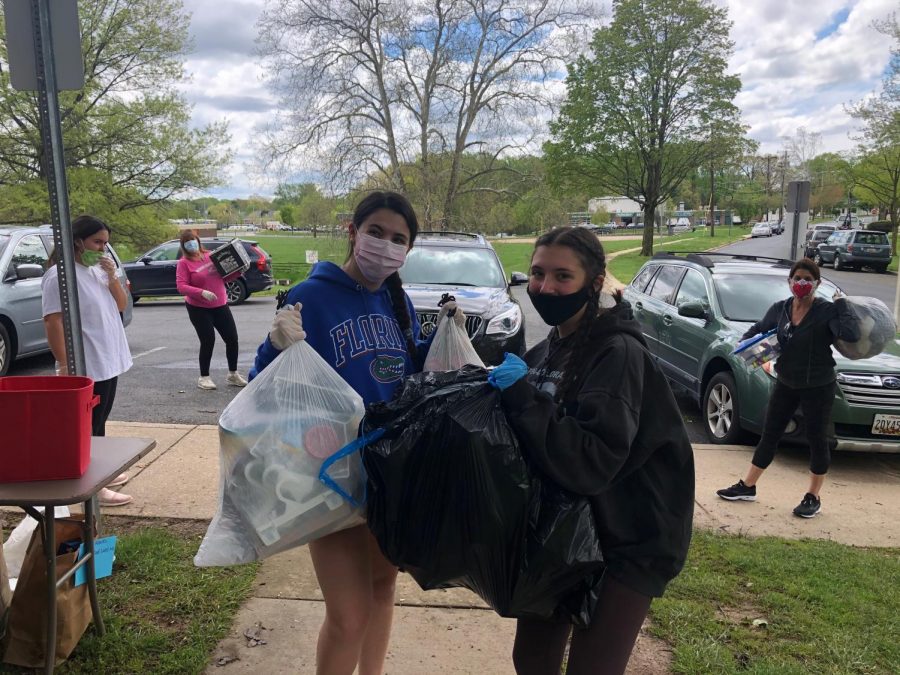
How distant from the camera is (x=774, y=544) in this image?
12.5ft

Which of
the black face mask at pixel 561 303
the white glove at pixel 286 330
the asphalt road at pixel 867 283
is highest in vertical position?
the black face mask at pixel 561 303

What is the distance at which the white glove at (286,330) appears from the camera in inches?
73.4

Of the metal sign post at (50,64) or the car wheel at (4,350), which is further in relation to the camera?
the car wheel at (4,350)

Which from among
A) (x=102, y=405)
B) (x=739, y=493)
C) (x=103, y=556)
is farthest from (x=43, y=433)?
(x=739, y=493)

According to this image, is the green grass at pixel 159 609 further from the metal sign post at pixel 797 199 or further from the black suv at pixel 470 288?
the metal sign post at pixel 797 199

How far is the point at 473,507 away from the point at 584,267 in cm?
73

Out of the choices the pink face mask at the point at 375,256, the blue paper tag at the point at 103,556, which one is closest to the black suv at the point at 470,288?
the blue paper tag at the point at 103,556

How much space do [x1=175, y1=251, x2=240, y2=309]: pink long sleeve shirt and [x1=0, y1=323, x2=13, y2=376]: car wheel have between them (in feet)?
8.41

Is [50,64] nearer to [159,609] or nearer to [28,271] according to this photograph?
[159,609]

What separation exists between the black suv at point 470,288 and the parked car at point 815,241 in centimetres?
2911

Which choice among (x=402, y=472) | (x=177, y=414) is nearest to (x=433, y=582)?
(x=402, y=472)

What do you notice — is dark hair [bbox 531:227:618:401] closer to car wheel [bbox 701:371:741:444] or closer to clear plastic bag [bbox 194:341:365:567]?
clear plastic bag [bbox 194:341:365:567]

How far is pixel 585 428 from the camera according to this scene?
59.9 inches

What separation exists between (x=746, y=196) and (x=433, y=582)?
295 feet
